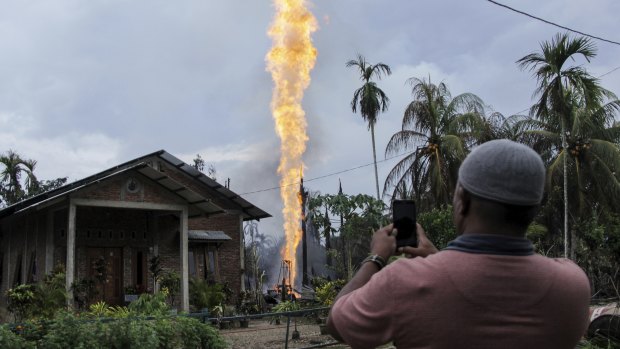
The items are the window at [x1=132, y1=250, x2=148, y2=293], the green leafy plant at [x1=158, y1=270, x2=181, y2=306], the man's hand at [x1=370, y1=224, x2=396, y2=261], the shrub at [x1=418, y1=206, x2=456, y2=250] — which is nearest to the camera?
the man's hand at [x1=370, y1=224, x2=396, y2=261]

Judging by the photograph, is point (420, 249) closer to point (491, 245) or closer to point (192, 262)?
point (491, 245)

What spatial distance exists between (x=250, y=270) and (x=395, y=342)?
101 ft

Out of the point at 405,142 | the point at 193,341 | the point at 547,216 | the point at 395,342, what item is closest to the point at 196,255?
the point at 405,142

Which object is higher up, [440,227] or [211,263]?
[440,227]

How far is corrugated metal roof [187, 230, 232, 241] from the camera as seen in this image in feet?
70.5

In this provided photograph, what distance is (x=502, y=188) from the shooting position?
1.71m

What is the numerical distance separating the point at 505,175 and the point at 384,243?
48cm

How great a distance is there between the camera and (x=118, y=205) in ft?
53.6

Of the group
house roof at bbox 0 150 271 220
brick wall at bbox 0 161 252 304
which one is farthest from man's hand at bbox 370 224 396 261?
brick wall at bbox 0 161 252 304

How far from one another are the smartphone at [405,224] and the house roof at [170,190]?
1484cm

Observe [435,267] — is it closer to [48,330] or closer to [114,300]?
[48,330]

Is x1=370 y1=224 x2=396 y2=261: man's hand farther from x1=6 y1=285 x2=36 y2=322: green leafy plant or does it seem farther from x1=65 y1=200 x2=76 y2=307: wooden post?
x1=65 y1=200 x2=76 y2=307: wooden post

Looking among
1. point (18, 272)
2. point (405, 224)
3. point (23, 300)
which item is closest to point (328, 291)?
point (23, 300)

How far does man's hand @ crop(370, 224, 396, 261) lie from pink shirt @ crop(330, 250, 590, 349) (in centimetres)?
25
